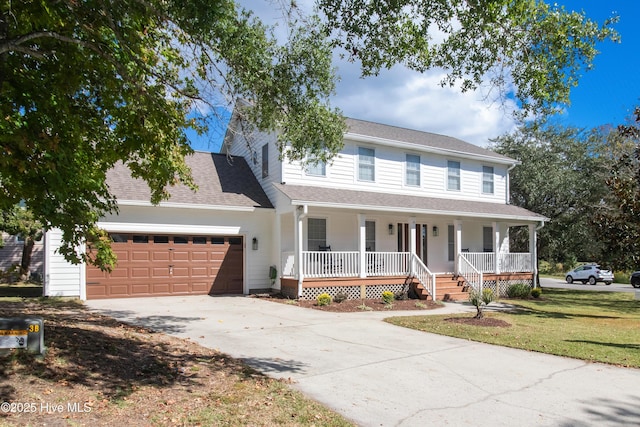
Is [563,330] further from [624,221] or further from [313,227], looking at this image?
[313,227]

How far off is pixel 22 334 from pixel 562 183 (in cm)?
2542

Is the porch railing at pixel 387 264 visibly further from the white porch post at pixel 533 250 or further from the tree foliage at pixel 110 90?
the tree foliage at pixel 110 90

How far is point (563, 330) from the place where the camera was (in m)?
11.0

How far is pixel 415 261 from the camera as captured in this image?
1739 cm

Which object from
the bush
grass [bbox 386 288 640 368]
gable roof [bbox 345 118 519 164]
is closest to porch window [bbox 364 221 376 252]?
gable roof [bbox 345 118 519 164]

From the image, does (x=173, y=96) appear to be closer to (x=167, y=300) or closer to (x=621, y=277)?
(x=167, y=300)

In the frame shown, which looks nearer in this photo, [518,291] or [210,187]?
[210,187]

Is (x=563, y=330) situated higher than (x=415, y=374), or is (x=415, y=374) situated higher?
(x=415, y=374)

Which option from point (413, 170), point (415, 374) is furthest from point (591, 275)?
point (415, 374)

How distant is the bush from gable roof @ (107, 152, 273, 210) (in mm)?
10759

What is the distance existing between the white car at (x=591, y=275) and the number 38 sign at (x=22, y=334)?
35537 mm

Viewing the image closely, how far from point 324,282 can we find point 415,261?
12.9ft

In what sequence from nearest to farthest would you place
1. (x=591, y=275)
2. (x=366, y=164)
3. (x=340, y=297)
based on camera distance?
(x=340, y=297)
(x=366, y=164)
(x=591, y=275)

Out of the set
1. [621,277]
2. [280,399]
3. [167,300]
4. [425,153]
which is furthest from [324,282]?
[621,277]
